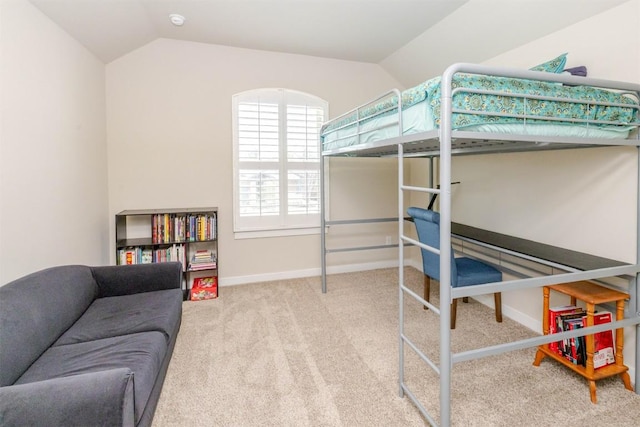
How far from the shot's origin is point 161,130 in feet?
11.2

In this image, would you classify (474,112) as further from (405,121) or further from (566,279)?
(566,279)

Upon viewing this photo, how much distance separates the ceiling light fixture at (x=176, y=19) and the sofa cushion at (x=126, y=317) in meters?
2.31

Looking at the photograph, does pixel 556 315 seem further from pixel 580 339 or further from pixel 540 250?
pixel 540 250

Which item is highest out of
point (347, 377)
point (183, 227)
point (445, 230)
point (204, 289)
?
point (445, 230)

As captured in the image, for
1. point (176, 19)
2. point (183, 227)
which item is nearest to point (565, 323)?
point (183, 227)

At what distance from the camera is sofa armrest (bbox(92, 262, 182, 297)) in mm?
2332

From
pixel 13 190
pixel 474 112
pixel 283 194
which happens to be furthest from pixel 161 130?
pixel 474 112

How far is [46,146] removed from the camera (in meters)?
2.18

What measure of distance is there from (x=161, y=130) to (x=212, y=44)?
1.06m

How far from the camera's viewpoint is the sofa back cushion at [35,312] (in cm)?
140

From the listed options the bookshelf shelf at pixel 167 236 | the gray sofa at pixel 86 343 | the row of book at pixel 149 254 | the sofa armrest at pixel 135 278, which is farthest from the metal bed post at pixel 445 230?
the row of book at pixel 149 254

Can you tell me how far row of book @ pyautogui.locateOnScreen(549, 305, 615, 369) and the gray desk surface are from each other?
29 centimetres

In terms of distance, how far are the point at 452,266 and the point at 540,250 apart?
607 mm

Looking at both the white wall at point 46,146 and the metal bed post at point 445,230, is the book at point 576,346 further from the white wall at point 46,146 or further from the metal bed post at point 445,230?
the white wall at point 46,146
